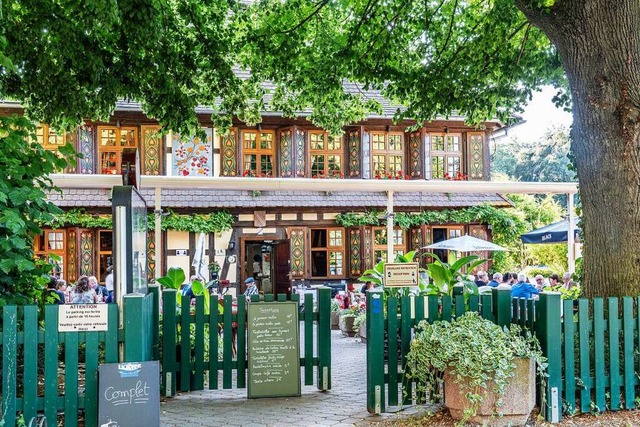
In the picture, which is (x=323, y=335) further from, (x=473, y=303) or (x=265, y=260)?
(x=265, y=260)

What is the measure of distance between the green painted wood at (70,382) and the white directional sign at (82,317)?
0.19 ft

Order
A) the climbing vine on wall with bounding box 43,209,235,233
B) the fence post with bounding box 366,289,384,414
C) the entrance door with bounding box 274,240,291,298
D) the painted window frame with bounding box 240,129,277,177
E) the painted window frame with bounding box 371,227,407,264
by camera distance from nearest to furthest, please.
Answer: the fence post with bounding box 366,289,384,414 < the entrance door with bounding box 274,240,291,298 < the climbing vine on wall with bounding box 43,209,235,233 < the painted window frame with bounding box 240,129,277,177 < the painted window frame with bounding box 371,227,407,264

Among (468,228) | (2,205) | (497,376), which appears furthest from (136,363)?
(468,228)

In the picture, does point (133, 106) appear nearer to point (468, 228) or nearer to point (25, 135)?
point (468, 228)

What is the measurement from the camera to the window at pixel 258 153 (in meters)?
20.2

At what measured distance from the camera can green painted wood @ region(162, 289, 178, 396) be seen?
22.8 ft

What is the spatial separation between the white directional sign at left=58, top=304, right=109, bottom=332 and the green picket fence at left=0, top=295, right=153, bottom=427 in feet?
0.11

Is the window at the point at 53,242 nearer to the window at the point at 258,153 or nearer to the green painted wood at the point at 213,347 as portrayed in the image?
the window at the point at 258,153

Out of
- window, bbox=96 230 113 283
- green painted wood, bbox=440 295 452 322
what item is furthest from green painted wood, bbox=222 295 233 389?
window, bbox=96 230 113 283

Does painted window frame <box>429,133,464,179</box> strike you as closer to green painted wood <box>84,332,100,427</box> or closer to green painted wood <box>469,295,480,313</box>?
green painted wood <box>469,295,480,313</box>

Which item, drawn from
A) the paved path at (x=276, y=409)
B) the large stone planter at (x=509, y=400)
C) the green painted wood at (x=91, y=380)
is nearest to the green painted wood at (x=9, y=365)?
the green painted wood at (x=91, y=380)

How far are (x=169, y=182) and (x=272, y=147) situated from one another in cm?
717

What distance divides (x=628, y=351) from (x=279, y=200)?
14.3m

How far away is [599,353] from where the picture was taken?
19.7 feet
